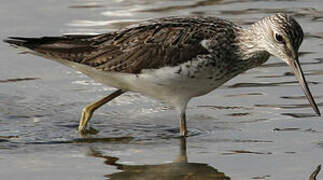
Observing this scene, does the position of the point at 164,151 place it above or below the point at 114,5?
below

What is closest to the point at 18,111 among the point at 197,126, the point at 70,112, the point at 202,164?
the point at 70,112

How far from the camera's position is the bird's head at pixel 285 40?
1119 cm

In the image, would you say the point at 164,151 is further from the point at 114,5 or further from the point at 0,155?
the point at 114,5

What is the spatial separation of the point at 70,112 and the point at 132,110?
31.5 inches

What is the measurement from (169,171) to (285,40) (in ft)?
6.97

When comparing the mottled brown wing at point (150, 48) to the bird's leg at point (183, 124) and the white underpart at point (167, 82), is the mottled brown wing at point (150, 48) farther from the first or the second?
the bird's leg at point (183, 124)

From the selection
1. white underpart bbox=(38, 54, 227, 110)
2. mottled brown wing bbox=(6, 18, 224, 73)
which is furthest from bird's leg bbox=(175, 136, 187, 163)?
mottled brown wing bbox=(6, 18, 224, 73)

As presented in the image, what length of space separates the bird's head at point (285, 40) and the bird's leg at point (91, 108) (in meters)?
2.01

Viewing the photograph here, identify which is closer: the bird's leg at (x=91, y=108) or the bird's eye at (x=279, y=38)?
the bird's eye at (x=279, y=38)

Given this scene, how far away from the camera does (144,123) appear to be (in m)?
12.2

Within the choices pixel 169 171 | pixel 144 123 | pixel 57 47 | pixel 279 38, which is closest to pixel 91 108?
pixel 144 123

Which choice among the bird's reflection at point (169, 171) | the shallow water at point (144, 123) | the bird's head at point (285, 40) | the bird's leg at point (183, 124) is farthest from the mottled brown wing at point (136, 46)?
the bird's reflection at point (169, 171)

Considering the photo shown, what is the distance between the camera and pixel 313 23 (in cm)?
1609

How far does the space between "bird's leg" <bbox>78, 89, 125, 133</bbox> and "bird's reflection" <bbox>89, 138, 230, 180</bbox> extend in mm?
1638
